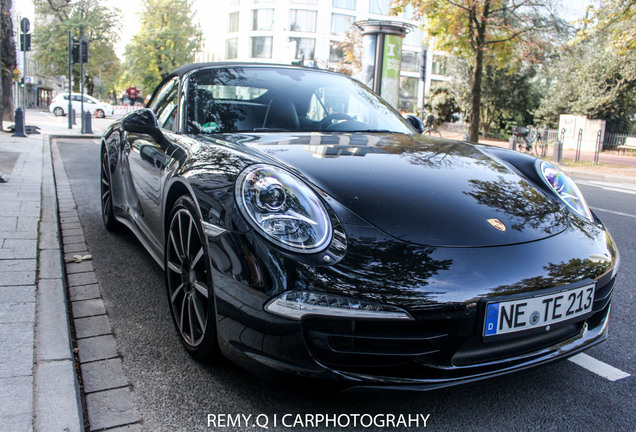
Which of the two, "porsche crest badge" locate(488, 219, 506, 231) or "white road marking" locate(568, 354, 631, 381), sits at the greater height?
"porsche crest badge" locate(488, 219, 506, 231)

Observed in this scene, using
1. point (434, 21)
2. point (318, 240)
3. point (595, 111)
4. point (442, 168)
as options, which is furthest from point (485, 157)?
point (595, 111)

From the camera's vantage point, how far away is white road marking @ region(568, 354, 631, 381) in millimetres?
2396

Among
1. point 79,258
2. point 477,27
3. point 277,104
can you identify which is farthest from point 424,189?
point 477,27

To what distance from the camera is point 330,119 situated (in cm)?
330

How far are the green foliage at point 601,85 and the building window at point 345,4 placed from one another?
31185 millimetres

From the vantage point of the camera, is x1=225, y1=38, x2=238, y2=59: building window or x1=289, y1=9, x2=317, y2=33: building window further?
x1=225, y1=38, x2=238, y2=59: building window

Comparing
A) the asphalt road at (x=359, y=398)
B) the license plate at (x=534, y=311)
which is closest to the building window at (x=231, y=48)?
the asphalt road at (x=359, y=398)

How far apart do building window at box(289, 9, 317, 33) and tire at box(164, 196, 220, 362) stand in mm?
56031

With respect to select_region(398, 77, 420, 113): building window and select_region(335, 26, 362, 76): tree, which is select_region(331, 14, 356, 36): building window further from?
select_region(335, 26, 362, 76): tree

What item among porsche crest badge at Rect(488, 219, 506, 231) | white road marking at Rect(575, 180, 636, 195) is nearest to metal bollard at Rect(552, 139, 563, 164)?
white road marking at Rect(575, 180, 636, 195)

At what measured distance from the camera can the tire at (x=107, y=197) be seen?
4438 mm

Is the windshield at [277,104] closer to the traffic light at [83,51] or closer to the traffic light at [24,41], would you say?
the traffic light at [24,41]

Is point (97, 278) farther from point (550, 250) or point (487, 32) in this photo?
point (487, 32)

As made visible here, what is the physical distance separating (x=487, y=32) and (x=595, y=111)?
39.3 ft
